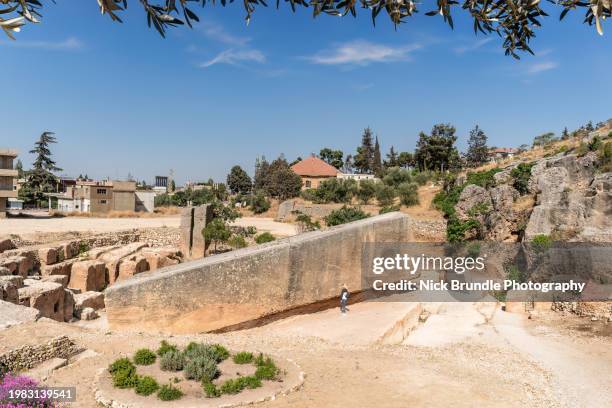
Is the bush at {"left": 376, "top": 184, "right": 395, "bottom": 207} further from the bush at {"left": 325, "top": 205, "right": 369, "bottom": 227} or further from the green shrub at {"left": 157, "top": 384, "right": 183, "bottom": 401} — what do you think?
the green shrub at {"left": 157, "top": 384, "right": 183, "bottom": 401}

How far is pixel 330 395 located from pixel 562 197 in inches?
560

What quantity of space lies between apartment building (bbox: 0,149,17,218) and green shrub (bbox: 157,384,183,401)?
30.7m

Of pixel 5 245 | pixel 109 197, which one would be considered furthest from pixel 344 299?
pixel 109 197

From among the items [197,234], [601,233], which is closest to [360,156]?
[197,234]

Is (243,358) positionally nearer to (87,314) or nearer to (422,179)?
(87,314)

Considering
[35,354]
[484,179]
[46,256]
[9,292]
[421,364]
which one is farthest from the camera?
[484,179]

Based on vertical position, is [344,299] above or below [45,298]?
above

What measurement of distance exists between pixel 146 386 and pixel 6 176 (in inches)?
1225

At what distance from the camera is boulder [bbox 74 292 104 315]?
39.7ft

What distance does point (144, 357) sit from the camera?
6.78 metres

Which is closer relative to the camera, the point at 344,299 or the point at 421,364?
the point at 421,364

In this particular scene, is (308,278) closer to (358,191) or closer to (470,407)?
(470,407)

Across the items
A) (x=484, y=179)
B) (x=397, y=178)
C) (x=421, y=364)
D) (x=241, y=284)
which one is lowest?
(x=421, y=364)

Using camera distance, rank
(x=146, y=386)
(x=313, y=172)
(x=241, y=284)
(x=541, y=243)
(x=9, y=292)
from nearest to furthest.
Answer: (x=146, y=386) < (x=241, y=284) < (x=9, y=292) < (x=541, y=243) < (x=313, y=172)
